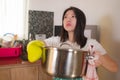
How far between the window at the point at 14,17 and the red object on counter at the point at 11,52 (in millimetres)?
332

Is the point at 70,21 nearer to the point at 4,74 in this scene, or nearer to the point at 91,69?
the point at 91,69

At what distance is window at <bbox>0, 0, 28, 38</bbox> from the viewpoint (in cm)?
185

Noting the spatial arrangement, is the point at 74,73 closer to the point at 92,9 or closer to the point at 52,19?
the point at 92,9

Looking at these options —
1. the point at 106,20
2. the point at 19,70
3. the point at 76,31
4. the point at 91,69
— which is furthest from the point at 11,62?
the point at 106,20

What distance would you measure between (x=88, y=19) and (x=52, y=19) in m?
0.49

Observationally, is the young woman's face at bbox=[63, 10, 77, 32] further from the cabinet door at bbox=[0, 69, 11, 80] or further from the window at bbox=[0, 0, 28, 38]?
the window at bbox=[0, 0, 28, 38]

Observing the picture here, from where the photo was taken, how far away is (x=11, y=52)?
160cm

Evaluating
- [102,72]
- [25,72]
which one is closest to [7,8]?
[25,72]

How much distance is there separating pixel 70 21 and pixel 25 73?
0.63 m

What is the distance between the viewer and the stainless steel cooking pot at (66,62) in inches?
35.8

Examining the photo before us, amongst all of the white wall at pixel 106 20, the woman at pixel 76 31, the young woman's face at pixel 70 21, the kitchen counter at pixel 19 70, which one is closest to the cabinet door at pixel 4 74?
the kitchen counter at pixel 19 70

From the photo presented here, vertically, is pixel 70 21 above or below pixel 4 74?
above

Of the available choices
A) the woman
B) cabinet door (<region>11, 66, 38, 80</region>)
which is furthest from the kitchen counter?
the woman

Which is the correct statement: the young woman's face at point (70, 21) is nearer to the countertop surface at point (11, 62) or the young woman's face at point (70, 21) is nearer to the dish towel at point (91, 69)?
the dish towel at point (91, 69)
